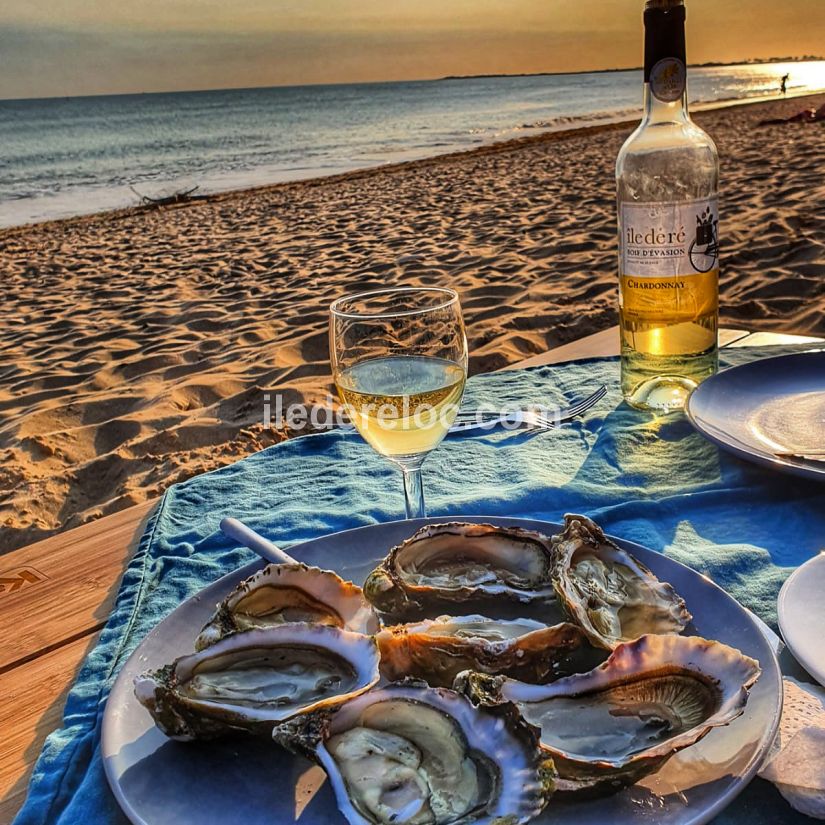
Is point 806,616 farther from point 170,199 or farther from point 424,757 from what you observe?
point 170,199

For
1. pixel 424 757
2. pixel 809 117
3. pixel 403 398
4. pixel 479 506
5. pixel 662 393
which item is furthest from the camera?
pixel 809 117

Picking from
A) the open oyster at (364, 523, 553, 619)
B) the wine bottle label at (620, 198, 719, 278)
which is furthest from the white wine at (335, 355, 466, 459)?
the wine bottle label at (620, 198, 719, 278)

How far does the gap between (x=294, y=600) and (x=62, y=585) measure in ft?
1.60

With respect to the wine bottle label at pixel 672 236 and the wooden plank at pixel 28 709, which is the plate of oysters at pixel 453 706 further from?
the wine bottle label at pixel 672 236

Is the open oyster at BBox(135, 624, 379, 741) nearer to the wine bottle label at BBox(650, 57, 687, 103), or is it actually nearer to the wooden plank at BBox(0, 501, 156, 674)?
the wooden plank at BBox(0, 501, 156, 674)

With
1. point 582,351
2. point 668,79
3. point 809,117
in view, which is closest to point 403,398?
point 668,79

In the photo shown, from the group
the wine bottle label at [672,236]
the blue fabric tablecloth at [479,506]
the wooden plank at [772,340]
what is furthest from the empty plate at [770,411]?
the wooden plank at [772,340]

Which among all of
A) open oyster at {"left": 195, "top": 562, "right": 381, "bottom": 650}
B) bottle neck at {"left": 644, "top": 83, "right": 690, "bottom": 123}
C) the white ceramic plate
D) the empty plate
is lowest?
the empty plate

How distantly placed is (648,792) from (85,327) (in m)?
5.98

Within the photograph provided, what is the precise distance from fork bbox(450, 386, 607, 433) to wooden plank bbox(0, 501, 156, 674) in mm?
627

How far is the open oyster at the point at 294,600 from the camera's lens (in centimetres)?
84

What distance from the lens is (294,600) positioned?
34.1 inches

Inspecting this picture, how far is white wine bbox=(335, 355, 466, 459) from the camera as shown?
1.12 m

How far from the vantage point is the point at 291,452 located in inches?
63.2
